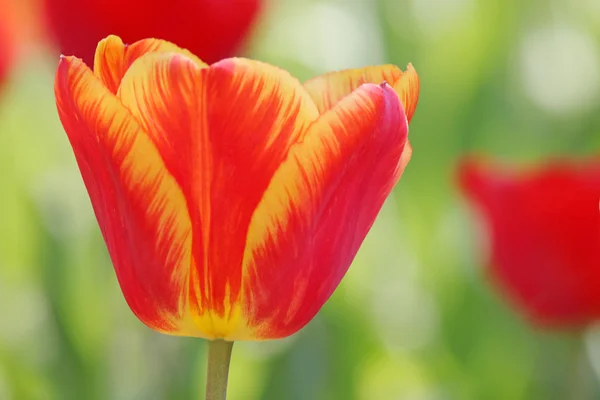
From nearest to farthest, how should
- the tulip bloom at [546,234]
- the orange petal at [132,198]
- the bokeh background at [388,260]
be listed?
the orange petal at [132,198] < the tulip bloom at [546,234] < the bokeh background at [388,260]

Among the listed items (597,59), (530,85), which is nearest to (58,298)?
(530,85)

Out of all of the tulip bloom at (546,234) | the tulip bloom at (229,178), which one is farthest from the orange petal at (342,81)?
the tulip bloom at (546,234)

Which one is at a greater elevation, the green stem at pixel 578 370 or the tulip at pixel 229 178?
the tulip at pixel 229 178

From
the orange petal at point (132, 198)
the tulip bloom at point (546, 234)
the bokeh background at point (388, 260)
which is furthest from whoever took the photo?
the bokeh background at point (388, 260)

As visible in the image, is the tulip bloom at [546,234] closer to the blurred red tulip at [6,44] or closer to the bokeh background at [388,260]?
the bokeh background at [388,260]

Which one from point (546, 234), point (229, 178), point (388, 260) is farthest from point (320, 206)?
point (388, 260)

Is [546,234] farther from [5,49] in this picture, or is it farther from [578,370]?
[5,49]

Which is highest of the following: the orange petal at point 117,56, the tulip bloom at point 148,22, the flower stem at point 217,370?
the orange petal at point 117,56
